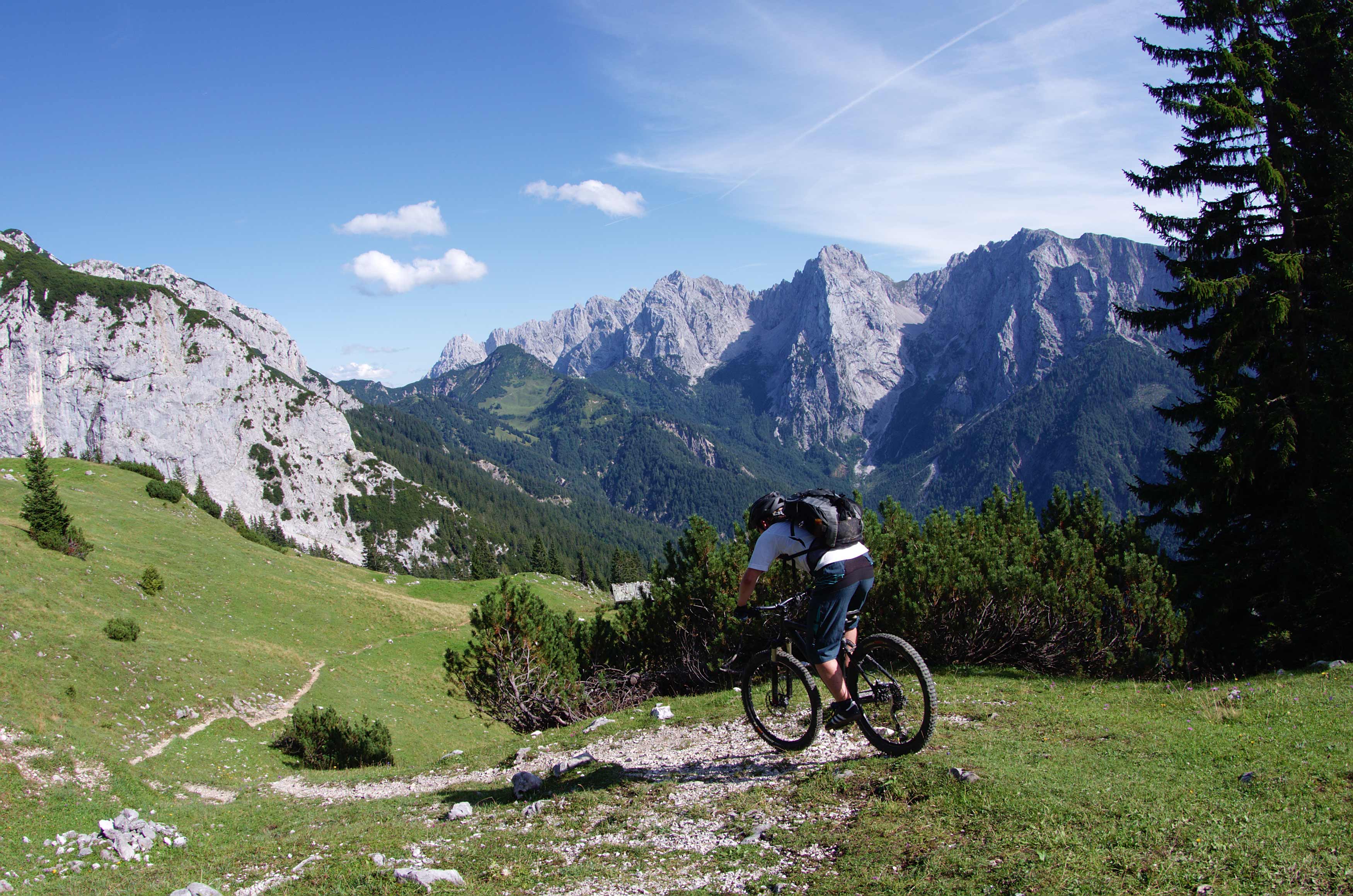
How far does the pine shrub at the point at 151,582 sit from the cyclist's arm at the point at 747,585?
36.5m

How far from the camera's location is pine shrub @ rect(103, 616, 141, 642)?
2505 cm

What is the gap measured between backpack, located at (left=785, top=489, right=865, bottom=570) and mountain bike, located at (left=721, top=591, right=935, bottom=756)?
0.89m

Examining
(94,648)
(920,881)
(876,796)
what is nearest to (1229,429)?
(876,796)

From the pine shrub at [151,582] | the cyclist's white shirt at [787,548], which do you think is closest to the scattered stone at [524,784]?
the cyclist's white shirt at [787,548]

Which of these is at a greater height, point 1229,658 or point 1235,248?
point 1235,248

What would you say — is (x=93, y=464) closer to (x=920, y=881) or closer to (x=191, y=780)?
(x=191, y=780)

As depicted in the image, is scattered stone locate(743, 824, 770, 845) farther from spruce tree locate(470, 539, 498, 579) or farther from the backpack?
spruce tree locate(470, 539, 498, 579)

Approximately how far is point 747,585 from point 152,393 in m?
196

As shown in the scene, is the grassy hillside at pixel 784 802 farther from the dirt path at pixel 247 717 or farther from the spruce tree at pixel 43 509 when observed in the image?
the spruce tree at pixel 43 509

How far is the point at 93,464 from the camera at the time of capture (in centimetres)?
5500

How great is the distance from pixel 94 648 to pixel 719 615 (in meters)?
23.2

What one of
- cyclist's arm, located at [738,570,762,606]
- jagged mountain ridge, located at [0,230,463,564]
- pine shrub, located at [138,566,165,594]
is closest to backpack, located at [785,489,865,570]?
cyclist's arm, located at [738,570,762,606]

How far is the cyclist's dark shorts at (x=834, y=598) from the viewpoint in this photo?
7.59 meters

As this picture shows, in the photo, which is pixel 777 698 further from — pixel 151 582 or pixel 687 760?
pixel 151 582
